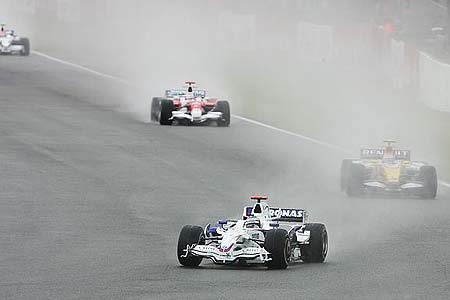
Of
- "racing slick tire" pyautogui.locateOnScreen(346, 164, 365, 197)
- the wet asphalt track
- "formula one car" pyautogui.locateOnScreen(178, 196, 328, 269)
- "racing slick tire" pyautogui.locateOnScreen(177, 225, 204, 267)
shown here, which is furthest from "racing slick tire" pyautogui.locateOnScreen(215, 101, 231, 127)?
"racing slick tire" pyautogui.locateOnScreen(177, 225, 204, 267)

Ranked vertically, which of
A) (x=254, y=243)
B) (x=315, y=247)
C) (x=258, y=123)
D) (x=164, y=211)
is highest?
(x=254, y=243)

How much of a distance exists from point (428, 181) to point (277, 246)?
7602 mm

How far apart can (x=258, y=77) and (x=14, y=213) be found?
83.2 ft

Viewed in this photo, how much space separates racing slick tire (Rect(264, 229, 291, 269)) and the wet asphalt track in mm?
170

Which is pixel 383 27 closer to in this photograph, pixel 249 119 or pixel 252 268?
pixel 249 119

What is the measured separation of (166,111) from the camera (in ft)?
110

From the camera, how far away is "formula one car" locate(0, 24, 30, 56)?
52.2 metres

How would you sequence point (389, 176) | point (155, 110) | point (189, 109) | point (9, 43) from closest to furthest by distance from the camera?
point (389, 176) < point (189, 109) < point (155, 110) < point (9, 43)

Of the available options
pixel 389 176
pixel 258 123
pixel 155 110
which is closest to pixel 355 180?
pixel 389 176

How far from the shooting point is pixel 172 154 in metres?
28.7

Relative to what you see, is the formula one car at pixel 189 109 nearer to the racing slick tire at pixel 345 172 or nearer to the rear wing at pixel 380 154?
the racing slick tire at pixel 345 172

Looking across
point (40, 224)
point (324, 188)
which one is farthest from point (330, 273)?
point (324, 188)

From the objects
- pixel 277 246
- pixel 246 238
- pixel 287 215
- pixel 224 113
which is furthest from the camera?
pixel 224 113

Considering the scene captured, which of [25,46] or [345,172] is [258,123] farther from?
[25,46]
